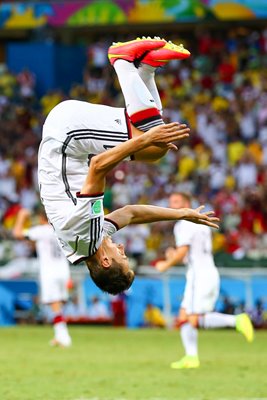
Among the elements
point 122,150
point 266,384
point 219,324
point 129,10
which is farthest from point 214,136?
point 122,150

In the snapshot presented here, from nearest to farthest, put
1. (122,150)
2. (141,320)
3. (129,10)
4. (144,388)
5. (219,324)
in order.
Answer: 1. (122,150)
2. (144,388)
3. (219,324)
4. (141,320)
5. (129,10)

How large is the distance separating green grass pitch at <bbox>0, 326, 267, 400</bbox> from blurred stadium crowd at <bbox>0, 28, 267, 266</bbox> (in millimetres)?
3481

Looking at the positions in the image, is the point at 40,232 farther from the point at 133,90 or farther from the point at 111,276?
the point at 133,90

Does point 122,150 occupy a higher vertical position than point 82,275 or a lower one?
higher

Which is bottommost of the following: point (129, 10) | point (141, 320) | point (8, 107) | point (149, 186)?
point (141, 320)

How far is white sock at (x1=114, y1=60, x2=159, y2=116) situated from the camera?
9.83 metres

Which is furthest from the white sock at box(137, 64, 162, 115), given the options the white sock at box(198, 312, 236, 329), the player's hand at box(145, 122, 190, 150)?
the white sock at box(198, 312, 236, 329)

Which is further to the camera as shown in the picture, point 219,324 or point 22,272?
point 22,272

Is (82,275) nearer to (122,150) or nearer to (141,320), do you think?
(141,320)

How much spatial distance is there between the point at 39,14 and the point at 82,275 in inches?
347

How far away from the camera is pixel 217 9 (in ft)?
90.0

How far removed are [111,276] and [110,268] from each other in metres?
0.08

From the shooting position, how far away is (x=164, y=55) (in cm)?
991

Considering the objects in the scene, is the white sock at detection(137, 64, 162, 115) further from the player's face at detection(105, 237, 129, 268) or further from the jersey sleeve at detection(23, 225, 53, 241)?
the jersey sleeve at detection(23, 225, 53, 241)
